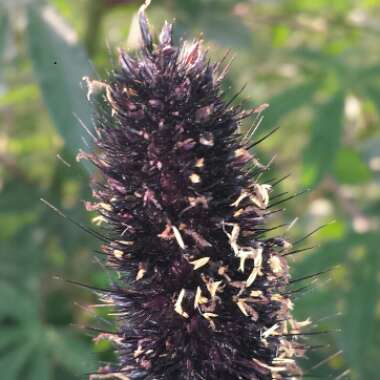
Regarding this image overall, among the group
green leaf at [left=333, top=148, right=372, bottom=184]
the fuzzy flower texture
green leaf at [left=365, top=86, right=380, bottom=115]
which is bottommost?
the fuzzy flower texture

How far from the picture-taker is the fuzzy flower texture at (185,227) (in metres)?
1.35

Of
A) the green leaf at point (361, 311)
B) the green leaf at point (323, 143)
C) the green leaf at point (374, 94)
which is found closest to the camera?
the green leaf at point (361, 311)

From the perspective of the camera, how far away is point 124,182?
1381mm

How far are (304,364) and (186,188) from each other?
122cm

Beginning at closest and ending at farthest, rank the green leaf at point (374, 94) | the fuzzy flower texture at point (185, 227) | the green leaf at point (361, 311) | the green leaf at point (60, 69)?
the fuzzy flower texture at point (185, 227) → the green leaf at point (60, 69) → the green leaf at point (361, 311) → the green leaf at point (374, 94)

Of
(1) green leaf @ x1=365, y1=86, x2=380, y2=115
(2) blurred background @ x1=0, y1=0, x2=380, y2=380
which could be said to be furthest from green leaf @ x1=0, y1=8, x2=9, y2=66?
(1) green leaf @ x1=365, y1=86, x2=380, y2=115

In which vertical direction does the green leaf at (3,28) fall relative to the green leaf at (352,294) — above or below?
above

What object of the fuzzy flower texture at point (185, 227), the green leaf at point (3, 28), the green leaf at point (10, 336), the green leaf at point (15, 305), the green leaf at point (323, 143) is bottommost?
the fuzzy flower texture at point (185, 227)

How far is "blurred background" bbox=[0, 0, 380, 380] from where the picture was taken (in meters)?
2.16

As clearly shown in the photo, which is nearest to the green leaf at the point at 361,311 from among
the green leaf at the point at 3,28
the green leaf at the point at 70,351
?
the green leaf at the point at 70,351

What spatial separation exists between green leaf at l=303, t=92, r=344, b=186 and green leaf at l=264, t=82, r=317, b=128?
7 cm

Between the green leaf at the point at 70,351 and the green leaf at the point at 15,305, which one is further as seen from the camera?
the green leaf at the point at 15,305

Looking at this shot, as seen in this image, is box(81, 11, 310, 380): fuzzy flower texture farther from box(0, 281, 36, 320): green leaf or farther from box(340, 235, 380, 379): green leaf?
box(0, 281, 36, 320): green leaf

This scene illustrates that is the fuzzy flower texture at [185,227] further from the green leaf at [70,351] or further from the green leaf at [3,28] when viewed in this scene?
the green leaf at [70,351]
